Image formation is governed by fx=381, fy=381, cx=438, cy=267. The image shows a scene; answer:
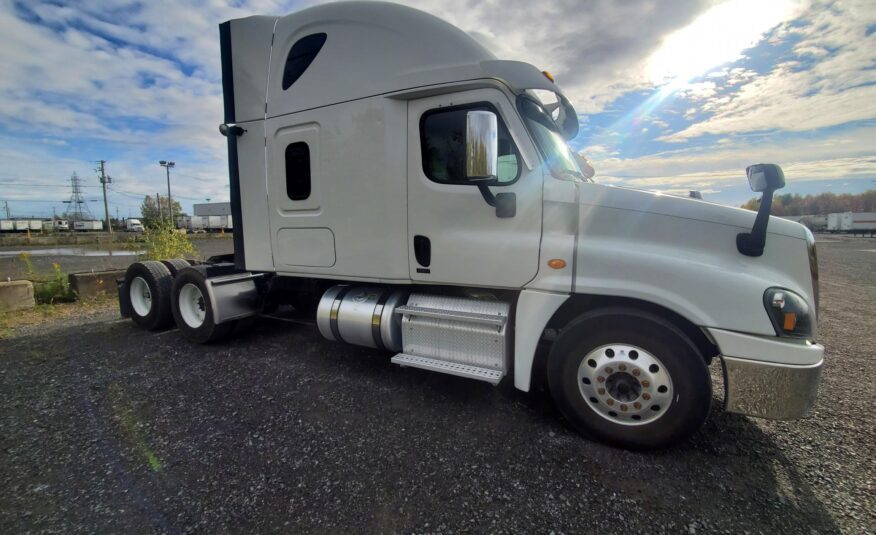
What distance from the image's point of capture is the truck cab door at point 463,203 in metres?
3.08

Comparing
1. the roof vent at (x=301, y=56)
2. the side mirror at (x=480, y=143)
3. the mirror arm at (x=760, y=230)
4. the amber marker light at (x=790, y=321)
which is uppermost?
the roof vent at (x=301, y=56)

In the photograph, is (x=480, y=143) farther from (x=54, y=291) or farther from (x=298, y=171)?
(x=54, y=291)

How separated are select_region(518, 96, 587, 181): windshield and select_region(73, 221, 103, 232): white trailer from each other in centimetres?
10776

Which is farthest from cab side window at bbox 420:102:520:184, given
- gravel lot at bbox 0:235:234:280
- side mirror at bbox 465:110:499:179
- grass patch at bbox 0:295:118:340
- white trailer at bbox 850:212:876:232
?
white trailer at bbox 850:212:876:232

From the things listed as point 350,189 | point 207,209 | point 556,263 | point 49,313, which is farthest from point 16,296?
point 207,209

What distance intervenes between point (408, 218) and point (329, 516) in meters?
2.35

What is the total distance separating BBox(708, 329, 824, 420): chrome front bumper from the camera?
243cm

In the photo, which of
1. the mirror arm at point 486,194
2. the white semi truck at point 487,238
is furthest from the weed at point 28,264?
the mirror arm at point 486,194

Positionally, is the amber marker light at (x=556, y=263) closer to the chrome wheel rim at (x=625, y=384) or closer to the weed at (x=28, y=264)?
the chrome wheel rim at (x=625, y=384)

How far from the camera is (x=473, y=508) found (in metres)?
2.26

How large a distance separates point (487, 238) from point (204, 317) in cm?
394

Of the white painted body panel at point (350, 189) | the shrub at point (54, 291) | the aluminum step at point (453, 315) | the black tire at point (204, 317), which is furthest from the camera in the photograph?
the shrub at point (54, 291)

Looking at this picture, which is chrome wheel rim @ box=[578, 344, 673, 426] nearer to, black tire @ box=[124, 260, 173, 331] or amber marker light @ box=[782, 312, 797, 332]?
amber marker light @ box=[782, 312, 797, 332]

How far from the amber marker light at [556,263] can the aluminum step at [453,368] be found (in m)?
0.99
